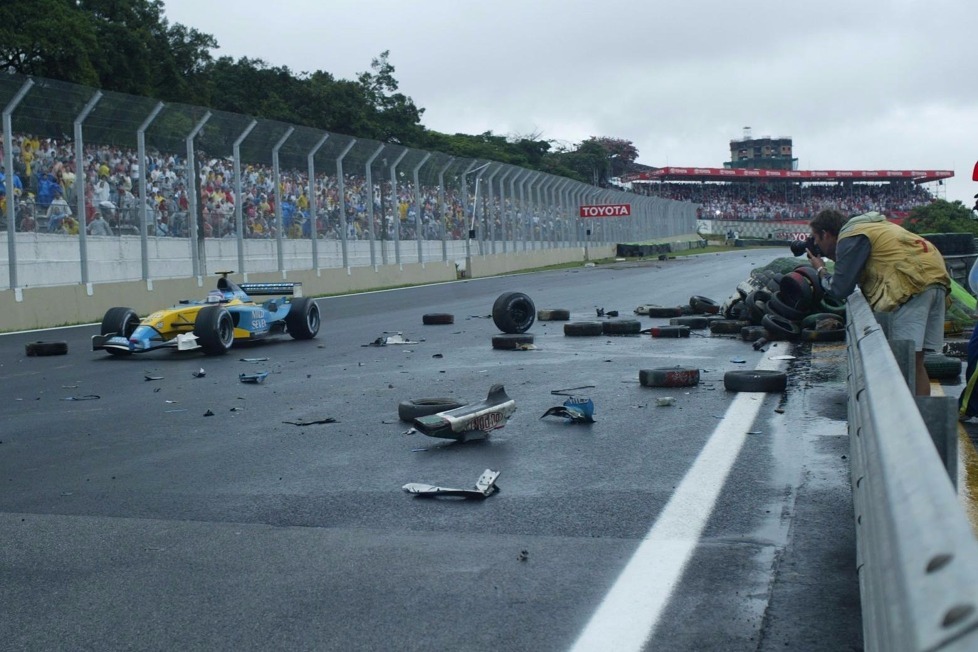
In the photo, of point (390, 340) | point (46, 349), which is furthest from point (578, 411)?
point (46, 349)

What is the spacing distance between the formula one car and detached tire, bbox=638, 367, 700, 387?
17.4ft

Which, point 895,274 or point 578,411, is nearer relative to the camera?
point 895,274

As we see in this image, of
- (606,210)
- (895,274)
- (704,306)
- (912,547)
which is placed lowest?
(704,306)

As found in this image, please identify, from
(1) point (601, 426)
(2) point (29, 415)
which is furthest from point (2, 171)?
(1) point (601, 426)

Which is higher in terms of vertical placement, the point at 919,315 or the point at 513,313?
the point at 919,315

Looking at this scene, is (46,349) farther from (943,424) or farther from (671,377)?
(943,424)

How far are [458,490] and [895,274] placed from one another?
3.41 m

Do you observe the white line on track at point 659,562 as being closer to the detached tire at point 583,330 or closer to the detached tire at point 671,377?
the detached tire at point 671,377

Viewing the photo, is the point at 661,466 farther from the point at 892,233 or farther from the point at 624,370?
the point at 624,370

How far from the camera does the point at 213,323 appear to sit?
1241 cm

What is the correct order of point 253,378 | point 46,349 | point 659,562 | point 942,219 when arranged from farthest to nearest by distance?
1. point 942,219
2. point 46,349
3. point 253,378
4. point 659,562

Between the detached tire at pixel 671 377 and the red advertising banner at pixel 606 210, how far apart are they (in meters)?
53.2

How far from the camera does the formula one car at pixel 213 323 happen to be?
41.2ft

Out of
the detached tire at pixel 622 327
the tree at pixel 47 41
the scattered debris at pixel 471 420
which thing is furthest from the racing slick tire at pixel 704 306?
the tree at pixel 47 41
